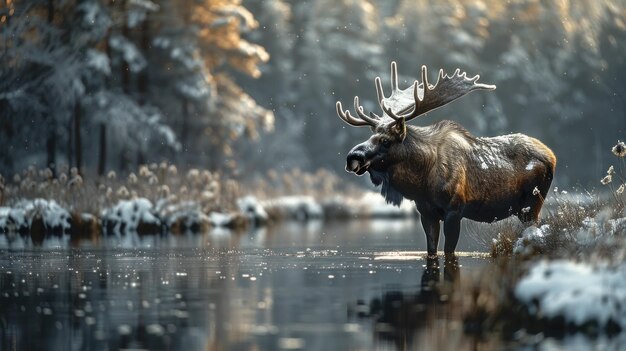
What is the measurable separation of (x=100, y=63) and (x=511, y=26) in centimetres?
5071

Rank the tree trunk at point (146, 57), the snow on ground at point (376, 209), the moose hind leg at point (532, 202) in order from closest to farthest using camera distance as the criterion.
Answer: the moose hind leg at point (532, 202) < the tree trunk at point (146, 57) < the snow on ground at point (376, 209)

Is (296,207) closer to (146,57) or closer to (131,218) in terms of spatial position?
(146,57)

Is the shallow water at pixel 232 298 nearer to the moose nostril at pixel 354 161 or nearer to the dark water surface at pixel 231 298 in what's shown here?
the dark water surface at pixel 231 298

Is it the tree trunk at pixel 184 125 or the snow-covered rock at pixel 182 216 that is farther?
the tree trunk at pixel 184 125

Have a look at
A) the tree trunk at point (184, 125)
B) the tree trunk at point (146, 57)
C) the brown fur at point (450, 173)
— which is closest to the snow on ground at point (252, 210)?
the tree trunk at point (184, 125)

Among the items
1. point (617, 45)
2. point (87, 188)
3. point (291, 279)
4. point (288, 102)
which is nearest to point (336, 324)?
point (291, 279)

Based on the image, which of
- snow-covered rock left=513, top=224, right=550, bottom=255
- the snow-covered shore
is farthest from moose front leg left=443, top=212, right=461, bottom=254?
the snow-covered shore

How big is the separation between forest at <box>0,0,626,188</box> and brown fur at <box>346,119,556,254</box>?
1782 centimetres

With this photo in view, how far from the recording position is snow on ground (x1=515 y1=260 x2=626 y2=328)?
1055cm

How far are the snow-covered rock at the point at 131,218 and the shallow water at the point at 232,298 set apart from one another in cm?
667

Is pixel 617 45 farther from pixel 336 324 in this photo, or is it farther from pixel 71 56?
pixel 336 324

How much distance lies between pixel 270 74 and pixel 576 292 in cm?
6137

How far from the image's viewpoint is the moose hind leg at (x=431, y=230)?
61.6 ft

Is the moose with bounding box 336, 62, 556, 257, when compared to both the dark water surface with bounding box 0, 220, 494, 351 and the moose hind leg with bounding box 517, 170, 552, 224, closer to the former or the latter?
the moose hind leg with bounding box 517, 170, 552, 224
